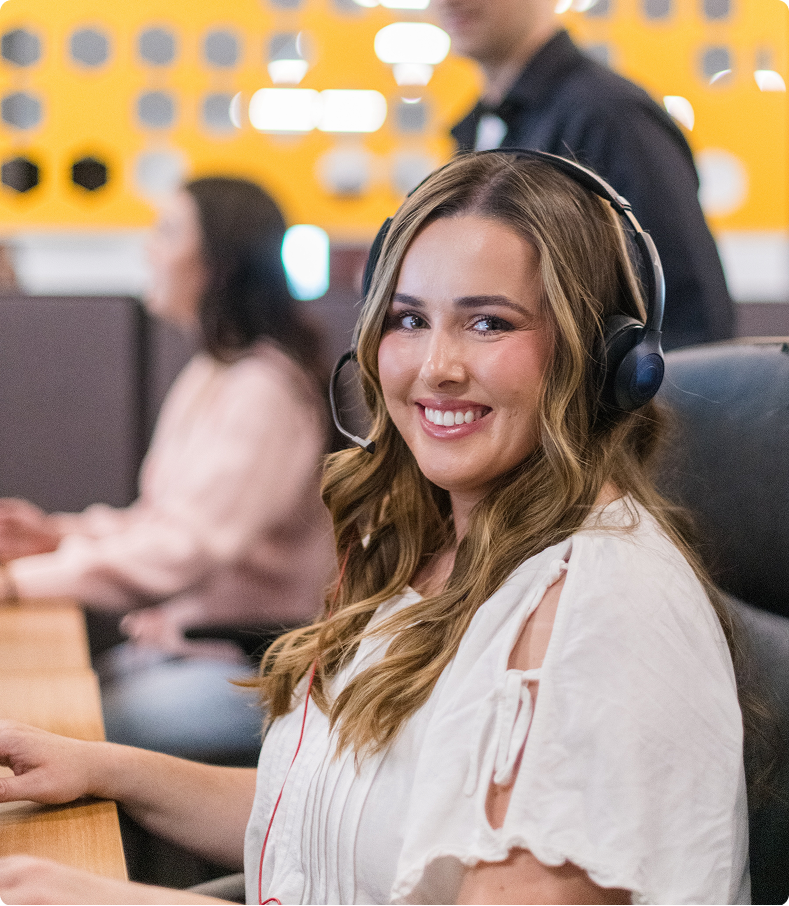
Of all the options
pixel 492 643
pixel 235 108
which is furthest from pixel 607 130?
pixel 235 108

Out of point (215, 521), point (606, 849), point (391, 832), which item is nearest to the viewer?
Answer: point (606, 849)

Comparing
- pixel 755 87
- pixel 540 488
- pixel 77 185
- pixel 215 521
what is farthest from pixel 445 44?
pixel 540 488

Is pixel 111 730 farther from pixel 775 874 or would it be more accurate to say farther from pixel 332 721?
pixel 775 874

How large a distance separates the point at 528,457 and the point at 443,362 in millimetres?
114

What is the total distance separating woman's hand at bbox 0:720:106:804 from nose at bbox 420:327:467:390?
1.56ft

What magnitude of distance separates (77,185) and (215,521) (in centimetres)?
132

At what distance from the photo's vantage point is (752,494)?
2.71 feet

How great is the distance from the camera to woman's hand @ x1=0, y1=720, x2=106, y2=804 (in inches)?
33.8

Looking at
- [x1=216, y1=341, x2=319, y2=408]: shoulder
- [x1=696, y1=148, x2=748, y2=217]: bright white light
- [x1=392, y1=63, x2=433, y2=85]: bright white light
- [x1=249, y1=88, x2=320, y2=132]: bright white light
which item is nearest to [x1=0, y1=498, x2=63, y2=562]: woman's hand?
[x1=216, y1=341, x2=319, y2=408]: shoulder

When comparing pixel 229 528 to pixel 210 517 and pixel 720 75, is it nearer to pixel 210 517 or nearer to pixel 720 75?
pixel 210 517

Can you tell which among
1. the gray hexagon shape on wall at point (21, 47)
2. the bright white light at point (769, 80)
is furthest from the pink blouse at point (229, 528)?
the bright white light at point (769, 80)

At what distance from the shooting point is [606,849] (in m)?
0.61

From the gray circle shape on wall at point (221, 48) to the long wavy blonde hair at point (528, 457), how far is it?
1.86 meters

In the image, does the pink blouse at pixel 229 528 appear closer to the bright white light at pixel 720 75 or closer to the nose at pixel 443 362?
the nose at pixel 443 362
